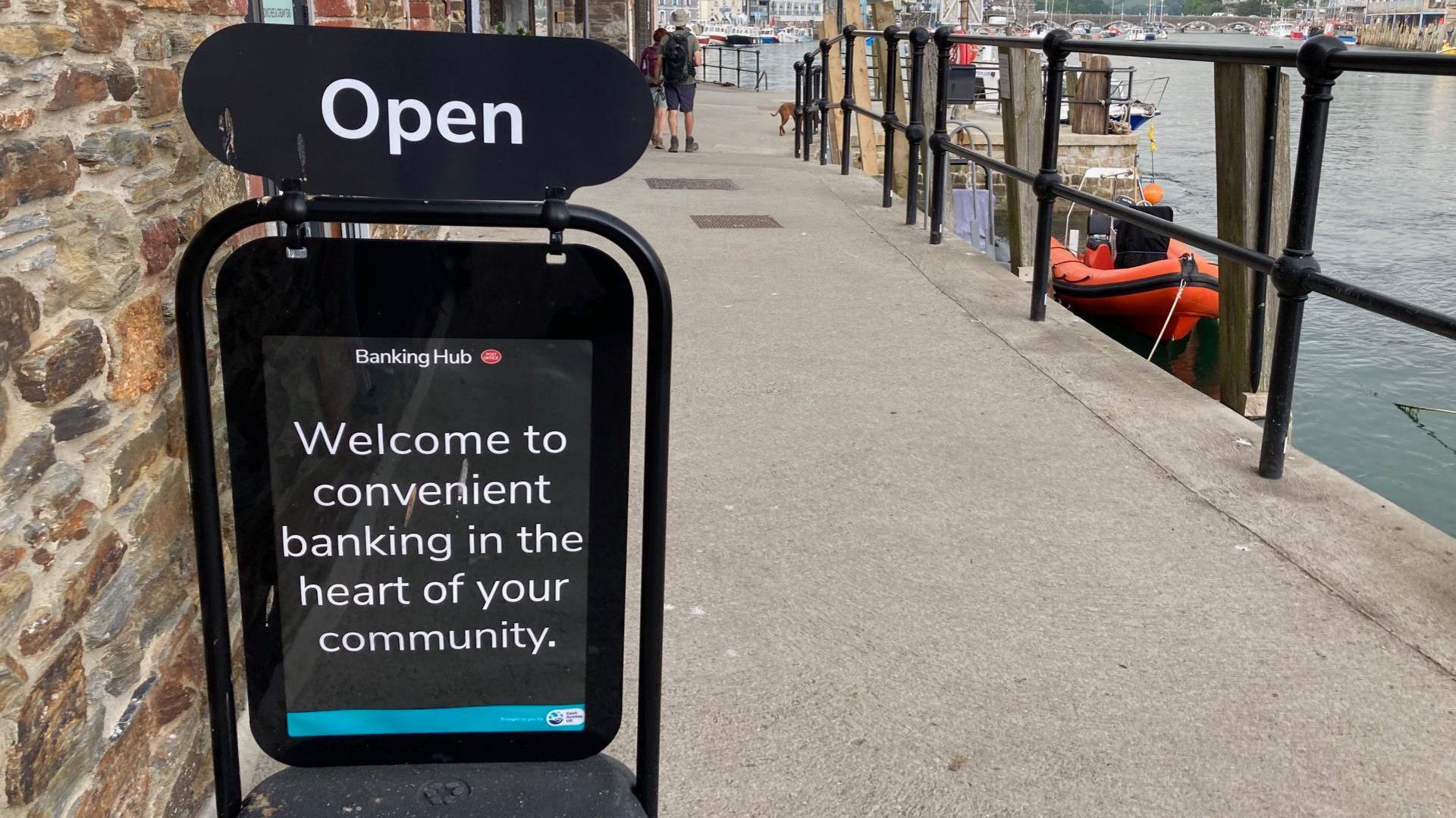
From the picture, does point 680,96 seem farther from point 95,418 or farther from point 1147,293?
point 95,418

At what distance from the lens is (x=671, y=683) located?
275cm

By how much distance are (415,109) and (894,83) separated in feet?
30.3

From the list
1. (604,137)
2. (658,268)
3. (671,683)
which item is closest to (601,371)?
(658,268)

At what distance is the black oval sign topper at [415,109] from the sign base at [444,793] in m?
0.95

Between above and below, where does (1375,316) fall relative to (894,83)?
below

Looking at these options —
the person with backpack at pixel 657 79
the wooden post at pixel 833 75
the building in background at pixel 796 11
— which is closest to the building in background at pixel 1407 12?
the building in background at pixel 796 11

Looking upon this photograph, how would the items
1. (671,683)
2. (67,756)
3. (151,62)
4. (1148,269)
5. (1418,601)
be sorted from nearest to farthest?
(67,756)
(151,62)
(671,683)
(1418,601)
(1148,269)

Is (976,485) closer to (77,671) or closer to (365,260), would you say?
(365,260)

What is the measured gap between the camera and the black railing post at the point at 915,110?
7.09 m

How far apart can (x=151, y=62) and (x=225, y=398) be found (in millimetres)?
565

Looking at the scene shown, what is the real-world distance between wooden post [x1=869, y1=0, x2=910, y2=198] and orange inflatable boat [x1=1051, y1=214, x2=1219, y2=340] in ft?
6.15

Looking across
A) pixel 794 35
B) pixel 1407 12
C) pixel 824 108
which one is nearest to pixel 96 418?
pixel 824 108

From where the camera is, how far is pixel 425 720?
2053 millimetres

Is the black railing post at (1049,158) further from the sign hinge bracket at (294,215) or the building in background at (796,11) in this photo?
the building in background at (796,11)
